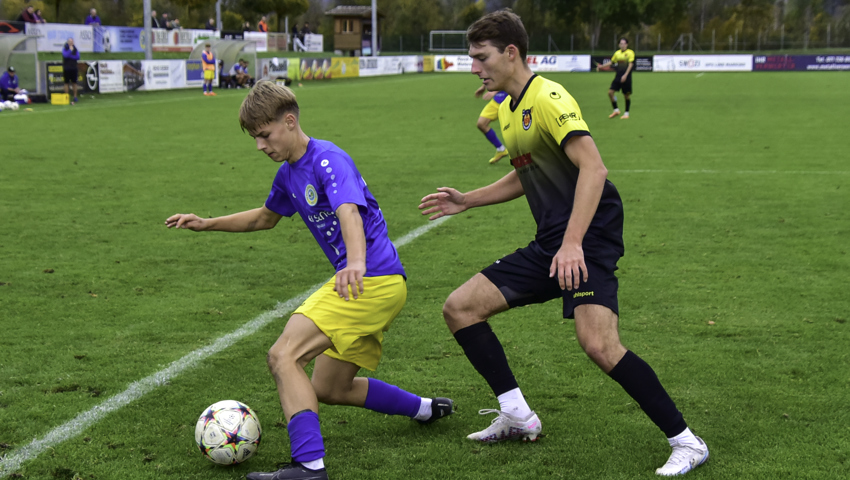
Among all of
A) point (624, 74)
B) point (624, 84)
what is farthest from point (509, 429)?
point (624, 84)

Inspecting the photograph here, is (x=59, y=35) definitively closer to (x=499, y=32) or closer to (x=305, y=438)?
(x=499, y=32)

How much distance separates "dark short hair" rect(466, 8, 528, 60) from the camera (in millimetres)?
3434

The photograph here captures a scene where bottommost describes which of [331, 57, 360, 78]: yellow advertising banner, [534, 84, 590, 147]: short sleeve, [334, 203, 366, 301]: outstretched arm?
[334, 203, 366, 301]: outstretched arm

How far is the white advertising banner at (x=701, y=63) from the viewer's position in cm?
5272

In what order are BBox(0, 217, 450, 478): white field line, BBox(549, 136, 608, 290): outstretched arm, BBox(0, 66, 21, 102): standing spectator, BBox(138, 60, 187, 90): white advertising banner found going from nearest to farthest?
BBox(549, 136, 608, 290): outstretched arm, BBox(0, 217, 450, 478): white field line, BBox(0, 66, 21, 102): standing spectator, BBox(138, 60, 187, 90): white advertising banner

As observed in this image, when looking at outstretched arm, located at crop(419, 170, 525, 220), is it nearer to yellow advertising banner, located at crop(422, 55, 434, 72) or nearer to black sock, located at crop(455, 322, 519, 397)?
black sock, located at crop(455, 322, 519, 397)

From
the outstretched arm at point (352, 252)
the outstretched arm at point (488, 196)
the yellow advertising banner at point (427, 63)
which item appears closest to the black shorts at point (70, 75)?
the outstretched arm at point (488, 196)

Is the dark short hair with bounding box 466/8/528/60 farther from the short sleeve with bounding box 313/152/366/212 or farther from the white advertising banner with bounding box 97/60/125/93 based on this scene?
the white advertising banner with bounding box 97/60/125/93

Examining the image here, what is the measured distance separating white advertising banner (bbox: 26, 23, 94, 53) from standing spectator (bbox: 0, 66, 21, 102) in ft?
48.5

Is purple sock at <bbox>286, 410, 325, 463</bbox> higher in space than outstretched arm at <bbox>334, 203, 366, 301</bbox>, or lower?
lower

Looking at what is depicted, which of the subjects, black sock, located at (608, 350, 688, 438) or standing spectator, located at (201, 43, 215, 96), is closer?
black sock, located at (608, 350, 688, 438)

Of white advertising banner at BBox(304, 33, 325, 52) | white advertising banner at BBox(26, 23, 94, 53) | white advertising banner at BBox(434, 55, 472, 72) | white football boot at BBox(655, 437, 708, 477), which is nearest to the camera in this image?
white football boot at BBox(655, 437, 708, 477)

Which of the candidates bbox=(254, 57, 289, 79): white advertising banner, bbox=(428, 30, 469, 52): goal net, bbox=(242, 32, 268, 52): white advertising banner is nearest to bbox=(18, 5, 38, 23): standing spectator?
bbox=(254, 57, 289, 79): white advertising banner

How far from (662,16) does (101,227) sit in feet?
259
